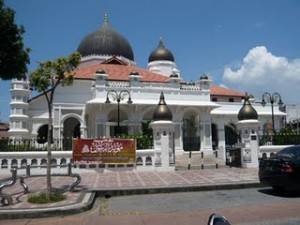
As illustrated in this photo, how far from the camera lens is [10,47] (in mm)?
14742

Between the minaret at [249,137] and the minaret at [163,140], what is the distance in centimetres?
378

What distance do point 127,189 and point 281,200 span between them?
15.1 ft

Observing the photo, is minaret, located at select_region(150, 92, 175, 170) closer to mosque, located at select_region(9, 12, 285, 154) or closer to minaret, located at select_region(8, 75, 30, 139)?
mosque, located at select_region(9, 12, 285, 154)

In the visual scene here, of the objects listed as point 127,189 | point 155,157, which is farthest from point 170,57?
point 127,189

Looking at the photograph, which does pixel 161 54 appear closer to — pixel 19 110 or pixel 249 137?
pixel 19 110

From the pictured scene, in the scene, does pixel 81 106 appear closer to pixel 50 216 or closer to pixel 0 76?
pixel 0 76

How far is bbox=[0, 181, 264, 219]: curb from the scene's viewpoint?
7362 mm

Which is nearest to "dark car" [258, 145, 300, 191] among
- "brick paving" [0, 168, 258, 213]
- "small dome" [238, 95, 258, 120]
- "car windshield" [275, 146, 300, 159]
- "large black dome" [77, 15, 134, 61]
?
"car windshield" [275, 146, 300, 159]

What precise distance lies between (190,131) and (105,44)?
1527cm

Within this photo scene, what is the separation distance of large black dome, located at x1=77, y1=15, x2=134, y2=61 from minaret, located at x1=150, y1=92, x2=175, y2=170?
23.1 meters

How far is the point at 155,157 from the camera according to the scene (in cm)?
1584

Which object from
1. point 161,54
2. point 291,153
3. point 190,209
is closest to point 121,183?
point 190,209

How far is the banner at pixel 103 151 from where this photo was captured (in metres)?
15.5

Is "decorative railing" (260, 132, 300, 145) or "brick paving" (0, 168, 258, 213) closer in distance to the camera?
"brick paving" (0, 168, 258, 213)
